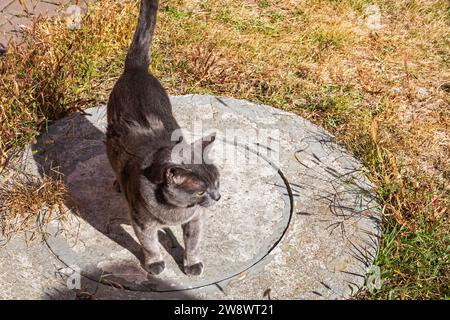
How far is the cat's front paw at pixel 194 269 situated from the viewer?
2852 millimetres

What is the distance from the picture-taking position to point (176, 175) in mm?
2480

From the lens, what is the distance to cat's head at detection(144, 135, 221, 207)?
8.18 ft

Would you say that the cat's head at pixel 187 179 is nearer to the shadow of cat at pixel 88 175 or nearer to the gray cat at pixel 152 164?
the gray cat at pixel 152 164

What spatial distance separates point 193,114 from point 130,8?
52.2 inches

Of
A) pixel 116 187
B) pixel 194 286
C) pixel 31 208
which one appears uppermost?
pixel 116 187

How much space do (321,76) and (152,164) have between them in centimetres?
217

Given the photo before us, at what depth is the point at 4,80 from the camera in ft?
12.2

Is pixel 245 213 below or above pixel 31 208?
below

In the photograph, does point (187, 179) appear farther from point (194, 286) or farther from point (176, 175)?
point (194, 286)

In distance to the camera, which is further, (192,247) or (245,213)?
(245,213)

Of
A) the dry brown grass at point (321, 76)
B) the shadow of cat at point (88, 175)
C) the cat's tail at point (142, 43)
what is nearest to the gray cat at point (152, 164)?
the cat's tail at point (142, 43)

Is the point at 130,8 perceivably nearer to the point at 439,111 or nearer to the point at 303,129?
the point at 303,129

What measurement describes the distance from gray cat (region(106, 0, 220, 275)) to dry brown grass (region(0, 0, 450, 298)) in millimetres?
749

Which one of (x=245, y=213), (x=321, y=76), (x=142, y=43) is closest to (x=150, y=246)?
(x=245, y=213)
